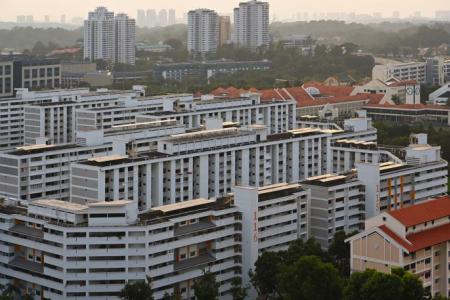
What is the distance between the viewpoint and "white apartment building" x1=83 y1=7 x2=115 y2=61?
42.0 meters

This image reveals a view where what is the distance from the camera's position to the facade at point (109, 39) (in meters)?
42.0

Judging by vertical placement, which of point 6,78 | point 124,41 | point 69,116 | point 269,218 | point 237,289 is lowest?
point 237,289

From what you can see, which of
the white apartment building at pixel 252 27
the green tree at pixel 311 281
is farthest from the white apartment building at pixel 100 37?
the green tree at pixel 311 281

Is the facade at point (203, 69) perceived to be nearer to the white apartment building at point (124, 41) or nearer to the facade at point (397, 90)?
the white apartment building at point (124, 41)

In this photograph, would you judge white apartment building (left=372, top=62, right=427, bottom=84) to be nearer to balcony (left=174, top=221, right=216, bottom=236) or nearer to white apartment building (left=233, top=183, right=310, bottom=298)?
white apartment building (left=233, top=183, right=310, bottom=298)

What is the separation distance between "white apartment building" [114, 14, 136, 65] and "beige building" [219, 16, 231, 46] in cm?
523

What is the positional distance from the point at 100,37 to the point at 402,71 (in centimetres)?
1436

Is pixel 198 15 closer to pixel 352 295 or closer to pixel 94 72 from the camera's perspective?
pixel 94 72

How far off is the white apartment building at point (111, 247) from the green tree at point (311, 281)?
138 centimetres

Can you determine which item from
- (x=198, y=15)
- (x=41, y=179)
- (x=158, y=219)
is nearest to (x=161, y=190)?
(x=41, y=179)

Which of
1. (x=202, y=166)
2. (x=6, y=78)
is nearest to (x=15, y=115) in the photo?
(x=6, y=78)

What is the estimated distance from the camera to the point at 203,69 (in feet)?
123

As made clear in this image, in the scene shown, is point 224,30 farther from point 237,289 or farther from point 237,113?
point 237,289

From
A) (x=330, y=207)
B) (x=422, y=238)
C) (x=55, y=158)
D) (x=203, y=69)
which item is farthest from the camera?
(x=203, y=69)
